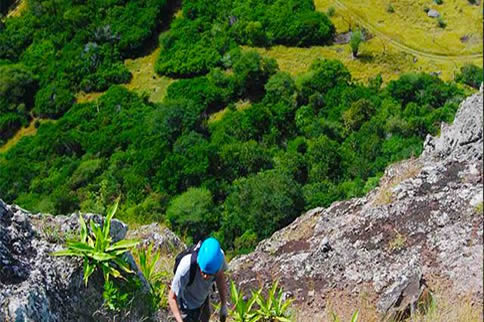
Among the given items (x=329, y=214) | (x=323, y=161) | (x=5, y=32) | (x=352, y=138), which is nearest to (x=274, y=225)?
(x=323, y=161)

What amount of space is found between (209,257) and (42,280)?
2694 millimetres

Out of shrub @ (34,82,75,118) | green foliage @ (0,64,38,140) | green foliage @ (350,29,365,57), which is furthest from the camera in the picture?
shrub @ (34,82,75,118)

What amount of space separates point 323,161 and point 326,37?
85.0 ft

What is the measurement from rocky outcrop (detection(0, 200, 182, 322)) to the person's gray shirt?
3.24 ft

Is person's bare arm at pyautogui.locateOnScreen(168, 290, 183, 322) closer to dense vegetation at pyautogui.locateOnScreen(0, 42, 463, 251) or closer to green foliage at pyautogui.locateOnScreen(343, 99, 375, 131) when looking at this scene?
dense vegetation at pyautogui.locateOnScreen(0, 42, 463, 251)

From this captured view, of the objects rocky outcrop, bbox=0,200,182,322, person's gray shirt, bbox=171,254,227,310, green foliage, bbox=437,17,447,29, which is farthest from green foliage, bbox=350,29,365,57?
person's gray shirt, bbox=171,254,227,310

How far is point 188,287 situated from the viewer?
9.16 metres

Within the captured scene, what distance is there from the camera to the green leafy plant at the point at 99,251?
9.38 meters

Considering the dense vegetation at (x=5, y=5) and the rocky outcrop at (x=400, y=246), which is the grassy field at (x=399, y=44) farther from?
the rocky outcrop at (x=400, y=246)

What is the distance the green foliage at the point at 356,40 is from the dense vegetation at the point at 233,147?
424 cm

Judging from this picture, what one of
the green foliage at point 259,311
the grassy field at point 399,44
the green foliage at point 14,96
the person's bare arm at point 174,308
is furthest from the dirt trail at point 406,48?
the person's bare arm at point 174,308

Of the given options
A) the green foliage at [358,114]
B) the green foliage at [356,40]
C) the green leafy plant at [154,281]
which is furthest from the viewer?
the green foliage at [356,40]

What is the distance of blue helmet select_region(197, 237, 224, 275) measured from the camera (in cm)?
841

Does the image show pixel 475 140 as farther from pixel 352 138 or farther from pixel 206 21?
pixel 206 21
